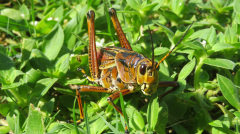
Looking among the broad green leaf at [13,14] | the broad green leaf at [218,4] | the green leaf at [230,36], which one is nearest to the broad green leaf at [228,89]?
the green leaf at [230,36]

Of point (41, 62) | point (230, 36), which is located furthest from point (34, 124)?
point (230, 36)

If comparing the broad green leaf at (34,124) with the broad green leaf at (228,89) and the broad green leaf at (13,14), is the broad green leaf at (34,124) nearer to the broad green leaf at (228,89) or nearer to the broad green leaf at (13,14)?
the broad green leaf at (228,89)

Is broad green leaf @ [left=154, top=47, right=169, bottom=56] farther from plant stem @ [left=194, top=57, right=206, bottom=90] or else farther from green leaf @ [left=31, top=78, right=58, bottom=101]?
green leaf @ [left=31, top=78, right=58, bottom=101]

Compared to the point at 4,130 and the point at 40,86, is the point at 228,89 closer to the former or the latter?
the point at 40,86

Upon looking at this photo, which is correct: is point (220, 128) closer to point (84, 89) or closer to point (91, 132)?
point (91, 132)

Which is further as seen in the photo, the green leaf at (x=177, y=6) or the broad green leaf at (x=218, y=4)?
the broad green leaf at (x=218, y=4)

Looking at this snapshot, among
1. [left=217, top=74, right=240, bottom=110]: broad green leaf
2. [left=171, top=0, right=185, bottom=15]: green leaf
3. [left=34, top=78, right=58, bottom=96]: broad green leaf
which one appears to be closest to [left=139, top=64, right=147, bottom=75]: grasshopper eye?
[left=217, top=74, right=240, bottom=110]: broad green leaf

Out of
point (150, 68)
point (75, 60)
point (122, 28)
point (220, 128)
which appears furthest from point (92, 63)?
point (220, 128)
